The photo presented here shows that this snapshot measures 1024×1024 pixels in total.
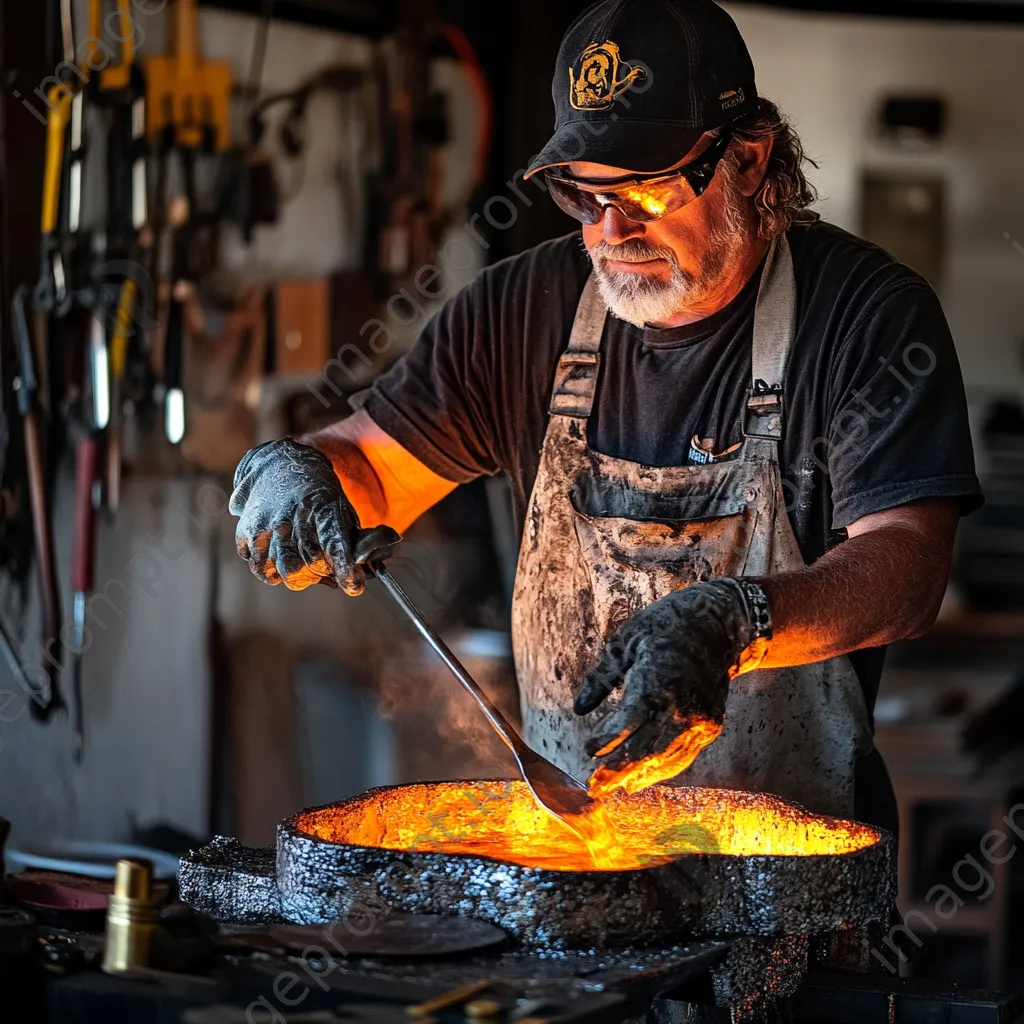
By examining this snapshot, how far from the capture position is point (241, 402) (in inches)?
160

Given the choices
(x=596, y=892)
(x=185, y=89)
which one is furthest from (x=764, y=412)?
(x=185, y=89)

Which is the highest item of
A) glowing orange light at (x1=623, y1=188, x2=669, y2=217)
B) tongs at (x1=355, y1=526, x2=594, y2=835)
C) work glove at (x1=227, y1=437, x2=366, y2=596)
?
glowing orange light at (x1=623, y1=188, x2=669, y2=217)

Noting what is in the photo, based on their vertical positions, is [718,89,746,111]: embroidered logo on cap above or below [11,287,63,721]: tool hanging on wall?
above

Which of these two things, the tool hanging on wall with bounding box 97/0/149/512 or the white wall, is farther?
the white wall

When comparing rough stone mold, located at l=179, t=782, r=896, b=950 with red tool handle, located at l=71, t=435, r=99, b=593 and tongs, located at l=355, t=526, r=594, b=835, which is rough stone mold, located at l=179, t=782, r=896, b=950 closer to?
tongs, located at l=355, t=526, r=594, b=835

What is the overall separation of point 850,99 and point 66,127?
3.65m

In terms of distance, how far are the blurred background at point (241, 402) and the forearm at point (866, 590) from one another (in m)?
2.04

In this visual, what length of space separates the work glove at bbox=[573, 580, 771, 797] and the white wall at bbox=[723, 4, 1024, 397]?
4.54 metres

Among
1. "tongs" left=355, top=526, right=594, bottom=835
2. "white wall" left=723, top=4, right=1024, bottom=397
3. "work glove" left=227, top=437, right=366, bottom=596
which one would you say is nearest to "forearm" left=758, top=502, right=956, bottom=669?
"tongs" left=355, top=526, right=594, bottom=835

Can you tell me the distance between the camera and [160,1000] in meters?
1.51

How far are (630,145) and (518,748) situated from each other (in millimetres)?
820

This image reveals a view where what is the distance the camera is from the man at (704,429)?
213cm

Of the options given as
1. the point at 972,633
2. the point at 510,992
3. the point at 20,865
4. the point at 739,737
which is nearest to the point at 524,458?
the point at 739,737

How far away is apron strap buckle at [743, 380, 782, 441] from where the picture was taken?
2.25m
